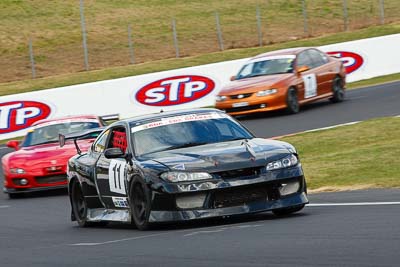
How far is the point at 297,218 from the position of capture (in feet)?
37.2

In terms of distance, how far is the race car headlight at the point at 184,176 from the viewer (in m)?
11.1

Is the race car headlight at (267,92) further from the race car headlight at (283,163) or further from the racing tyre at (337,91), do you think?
the race car headlight at (283,163)

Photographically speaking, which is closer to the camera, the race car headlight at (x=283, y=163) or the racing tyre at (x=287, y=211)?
the race car headlight at (x=283, y=163)

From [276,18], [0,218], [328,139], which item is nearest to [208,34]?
[276,18]

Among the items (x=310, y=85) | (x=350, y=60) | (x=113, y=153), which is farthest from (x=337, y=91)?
(x=113, y=153)

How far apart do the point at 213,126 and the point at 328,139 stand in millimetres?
8651

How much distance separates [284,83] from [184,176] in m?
16.0

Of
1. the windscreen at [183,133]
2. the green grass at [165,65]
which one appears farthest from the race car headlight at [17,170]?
the green grass at [165,65]

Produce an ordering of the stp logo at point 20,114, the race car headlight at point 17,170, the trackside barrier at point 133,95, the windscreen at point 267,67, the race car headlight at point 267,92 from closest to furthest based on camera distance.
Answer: the race car headlight at point 17,170 < the race car headlight at point 267,92 < the windscreen at point 267,67 < the stp logo at point 20,114 < the trackside barrier at point 133,95

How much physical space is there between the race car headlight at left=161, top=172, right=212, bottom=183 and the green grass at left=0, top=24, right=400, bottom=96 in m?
23.8

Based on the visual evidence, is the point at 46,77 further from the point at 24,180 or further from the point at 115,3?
the point at 24,180

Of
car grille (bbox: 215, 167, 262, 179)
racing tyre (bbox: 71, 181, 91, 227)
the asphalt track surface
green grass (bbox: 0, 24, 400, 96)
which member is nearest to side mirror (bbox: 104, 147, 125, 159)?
the asphalt track surface

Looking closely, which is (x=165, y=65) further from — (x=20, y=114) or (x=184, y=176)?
(x=184, y=176)

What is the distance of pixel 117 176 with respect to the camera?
12367 mm
